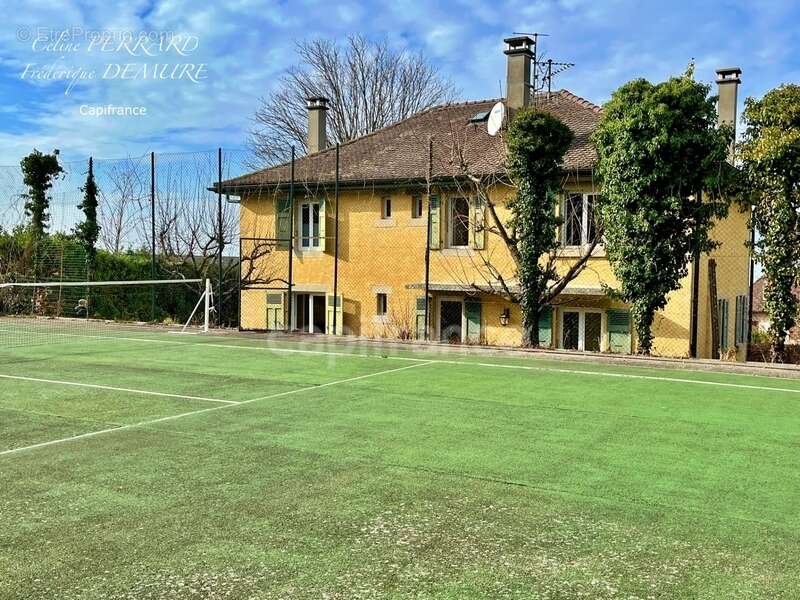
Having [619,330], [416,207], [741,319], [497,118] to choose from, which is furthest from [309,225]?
[741,319]

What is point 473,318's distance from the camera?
20438mm

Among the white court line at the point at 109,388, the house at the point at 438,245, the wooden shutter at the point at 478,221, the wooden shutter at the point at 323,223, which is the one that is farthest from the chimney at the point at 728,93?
the white court line at the point at 109,388

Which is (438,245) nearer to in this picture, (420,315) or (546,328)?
(420,315)

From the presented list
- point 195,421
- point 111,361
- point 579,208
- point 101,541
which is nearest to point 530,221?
point 579,208

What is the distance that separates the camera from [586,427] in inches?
300

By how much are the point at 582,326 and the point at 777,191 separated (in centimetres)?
663

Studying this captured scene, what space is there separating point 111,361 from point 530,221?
8815 mm

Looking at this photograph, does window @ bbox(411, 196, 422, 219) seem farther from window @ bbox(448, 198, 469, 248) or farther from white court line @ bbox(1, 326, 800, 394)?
white court line @ bbox(1, 326, 800, 394)

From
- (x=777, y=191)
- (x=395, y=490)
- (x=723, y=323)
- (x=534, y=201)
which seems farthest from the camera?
(x=723, y=323)

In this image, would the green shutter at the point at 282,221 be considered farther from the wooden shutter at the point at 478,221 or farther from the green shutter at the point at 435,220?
the wooden shutter at the point at 478,221

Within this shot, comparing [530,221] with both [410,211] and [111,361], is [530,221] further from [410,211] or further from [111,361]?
[111,361]

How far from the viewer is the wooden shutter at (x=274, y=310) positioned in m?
22.9

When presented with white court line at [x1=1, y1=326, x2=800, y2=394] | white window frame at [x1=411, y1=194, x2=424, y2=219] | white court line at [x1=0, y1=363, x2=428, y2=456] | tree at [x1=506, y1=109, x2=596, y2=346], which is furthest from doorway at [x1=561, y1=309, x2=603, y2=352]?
white court line at [x1=0, y1=363, x2=428, y2=456]

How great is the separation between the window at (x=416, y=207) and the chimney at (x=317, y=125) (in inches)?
242
